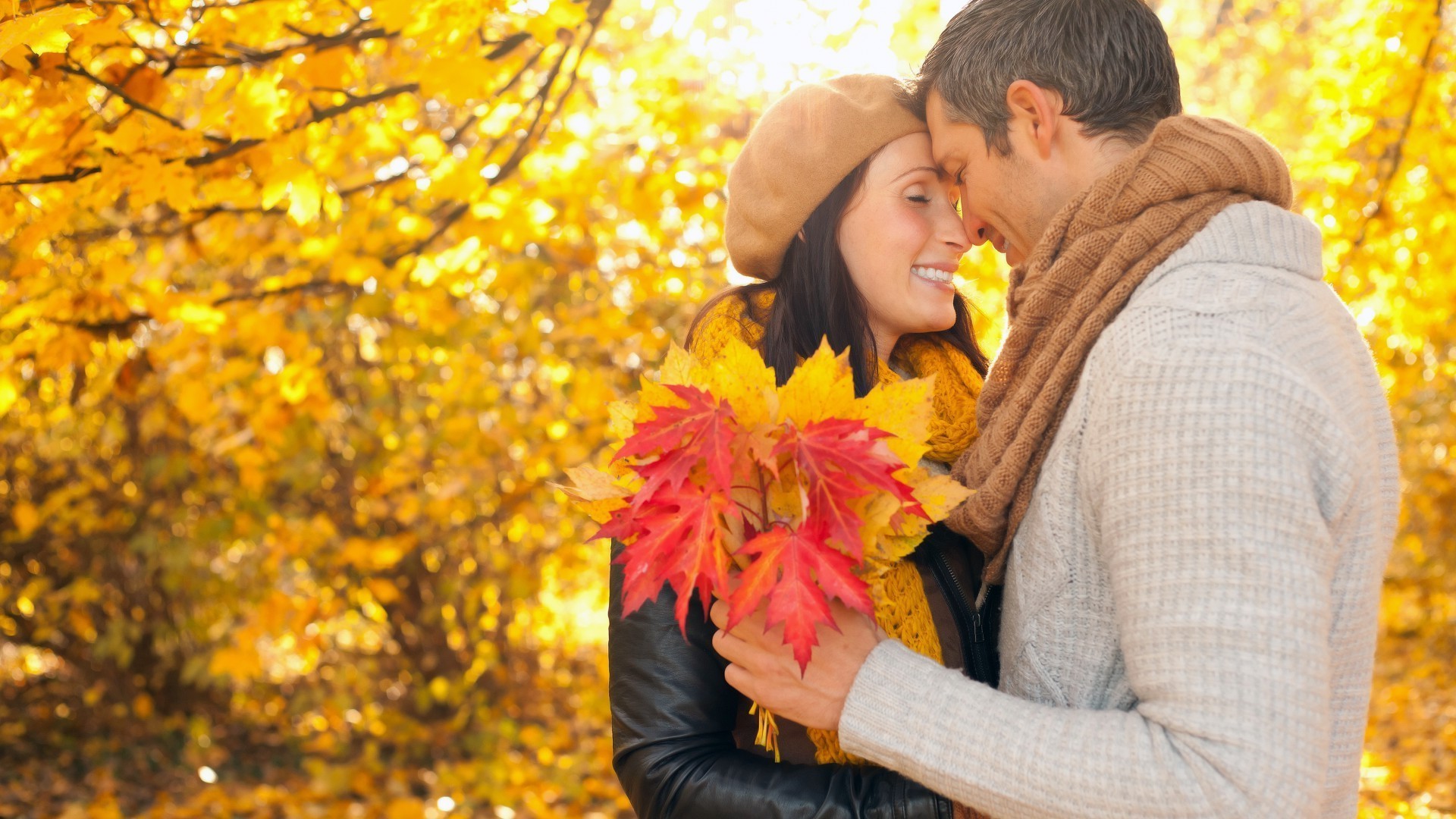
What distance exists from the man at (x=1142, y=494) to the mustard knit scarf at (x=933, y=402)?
0.14 meters

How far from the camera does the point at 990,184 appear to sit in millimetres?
1582

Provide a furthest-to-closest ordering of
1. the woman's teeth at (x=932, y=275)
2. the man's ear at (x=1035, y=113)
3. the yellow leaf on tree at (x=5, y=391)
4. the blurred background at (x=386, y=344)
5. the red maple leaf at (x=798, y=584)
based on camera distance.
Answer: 1. the yellow leaf on tree at (x=5, y=391)
2. the blurred background at (x=386, y=344)
3. the woman's teeth at (x=932, y=275)
4. the man's ear at (x=1035, y=113)
5. the red maple leaf at (x=798, y=584)

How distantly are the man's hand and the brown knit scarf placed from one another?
23 cm

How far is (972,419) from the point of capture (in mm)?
1788

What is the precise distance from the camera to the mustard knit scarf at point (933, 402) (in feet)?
4.88

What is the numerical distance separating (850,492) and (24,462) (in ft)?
17.1

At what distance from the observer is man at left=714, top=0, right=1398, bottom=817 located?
1.00 metres

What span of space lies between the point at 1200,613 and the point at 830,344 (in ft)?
3.21

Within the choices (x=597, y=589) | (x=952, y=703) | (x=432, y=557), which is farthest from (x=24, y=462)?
(x=952, y=703)

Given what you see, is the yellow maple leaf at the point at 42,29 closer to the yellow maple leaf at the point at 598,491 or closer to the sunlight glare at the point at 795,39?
the yellow maple leaf at the point at 598,491

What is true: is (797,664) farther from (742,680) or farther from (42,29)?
(42,29)

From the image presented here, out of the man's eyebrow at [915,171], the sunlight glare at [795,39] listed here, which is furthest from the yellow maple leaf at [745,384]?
the sunlight glare at [795,39]

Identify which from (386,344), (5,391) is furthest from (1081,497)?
(386,344)

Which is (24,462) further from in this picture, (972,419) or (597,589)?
(972,419)
